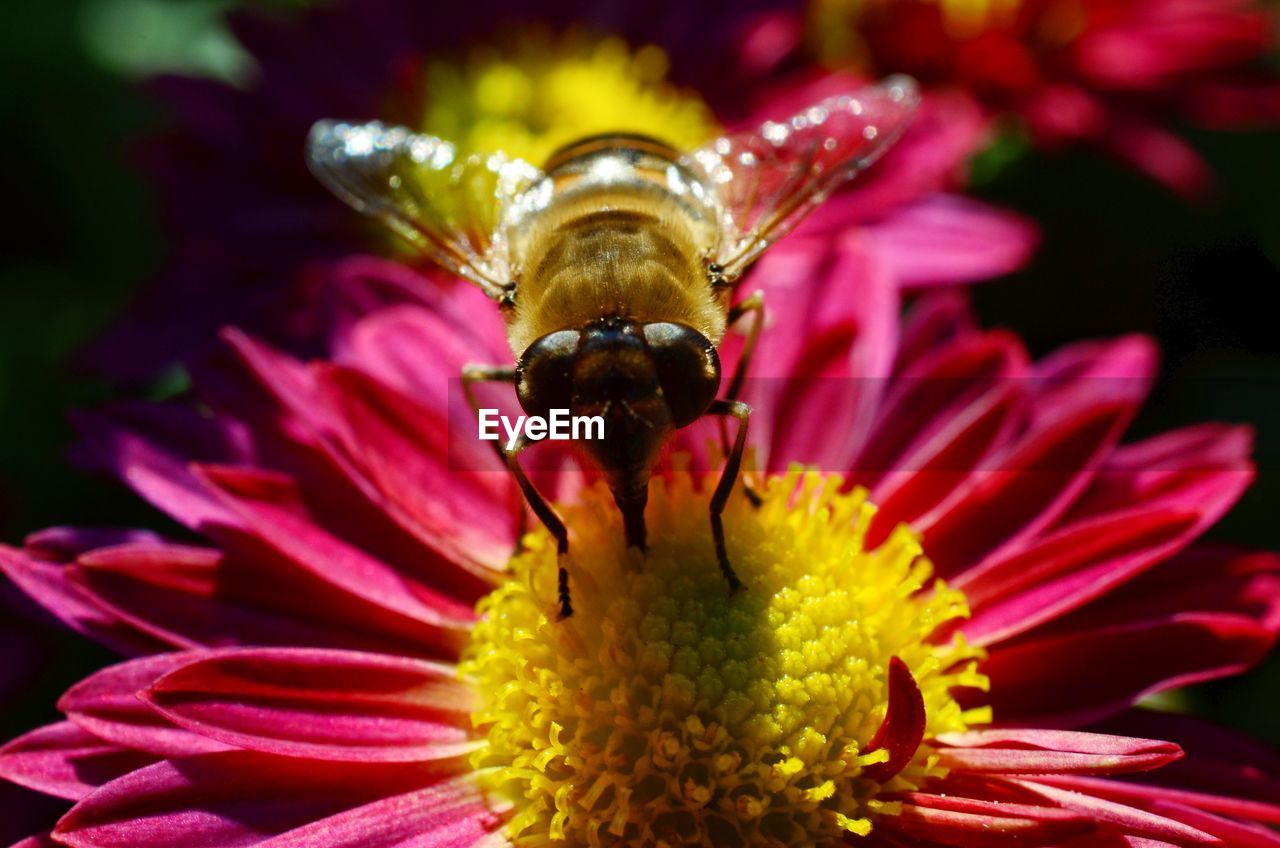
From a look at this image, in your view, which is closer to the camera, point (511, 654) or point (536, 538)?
Answer: point (511, 654)

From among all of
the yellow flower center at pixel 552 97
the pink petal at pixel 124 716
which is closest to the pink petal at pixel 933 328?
the yellow flower center at pixel 552 97

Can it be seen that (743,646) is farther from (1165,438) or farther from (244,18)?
(244,18)

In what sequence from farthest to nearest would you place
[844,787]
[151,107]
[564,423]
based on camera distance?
[151,107] < [844,787] < [564,423]

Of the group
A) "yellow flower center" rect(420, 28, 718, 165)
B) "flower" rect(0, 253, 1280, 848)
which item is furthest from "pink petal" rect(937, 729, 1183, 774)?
"yellow flower center" rect(420, 28, 718, 165)

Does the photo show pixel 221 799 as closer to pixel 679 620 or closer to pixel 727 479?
pixel 679 620

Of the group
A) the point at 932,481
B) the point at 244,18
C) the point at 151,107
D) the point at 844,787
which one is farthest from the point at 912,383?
the point at 151,107

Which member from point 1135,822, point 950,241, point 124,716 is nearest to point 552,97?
point 950,241
